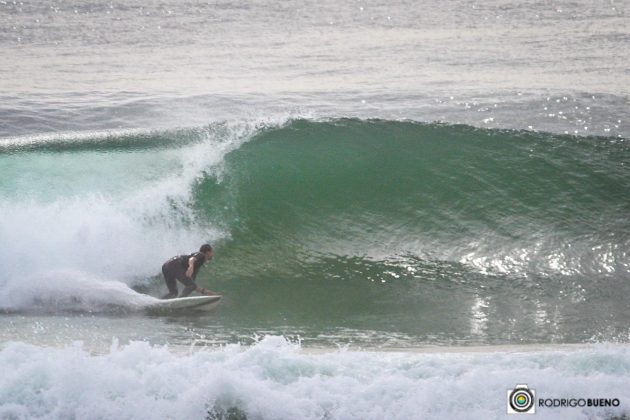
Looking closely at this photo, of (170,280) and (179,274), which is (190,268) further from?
(170,280)

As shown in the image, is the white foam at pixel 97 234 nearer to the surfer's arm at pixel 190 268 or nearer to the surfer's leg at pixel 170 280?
the surfer's leg at pixel 170 280

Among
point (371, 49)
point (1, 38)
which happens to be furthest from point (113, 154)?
point (1, 38)

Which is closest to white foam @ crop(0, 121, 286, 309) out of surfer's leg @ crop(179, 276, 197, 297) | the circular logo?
surfer's leg @ crop(179, 276, 197, 297)

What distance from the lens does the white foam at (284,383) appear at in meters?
7.12

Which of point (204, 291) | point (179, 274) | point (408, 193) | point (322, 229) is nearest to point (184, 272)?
point (179, 274)

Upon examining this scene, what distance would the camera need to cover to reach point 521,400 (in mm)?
7137

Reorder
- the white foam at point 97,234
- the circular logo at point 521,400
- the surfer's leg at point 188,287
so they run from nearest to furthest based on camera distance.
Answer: the circular logo at point 521,400, the surfer's leg at point 188,287, the white foam at point 97,234

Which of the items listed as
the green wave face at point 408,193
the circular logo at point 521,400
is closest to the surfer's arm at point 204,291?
the green wave face at point 408,193

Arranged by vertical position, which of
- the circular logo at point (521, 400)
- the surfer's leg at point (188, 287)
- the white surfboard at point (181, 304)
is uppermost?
the circular logo at point (521, 400)

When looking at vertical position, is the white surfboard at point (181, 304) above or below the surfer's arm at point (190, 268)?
below

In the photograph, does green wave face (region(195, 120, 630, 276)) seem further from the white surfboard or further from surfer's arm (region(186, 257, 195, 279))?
the white surfboard

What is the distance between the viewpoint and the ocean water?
7363mm

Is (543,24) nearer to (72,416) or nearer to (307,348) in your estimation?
(307,348)

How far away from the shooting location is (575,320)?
9602 mm
